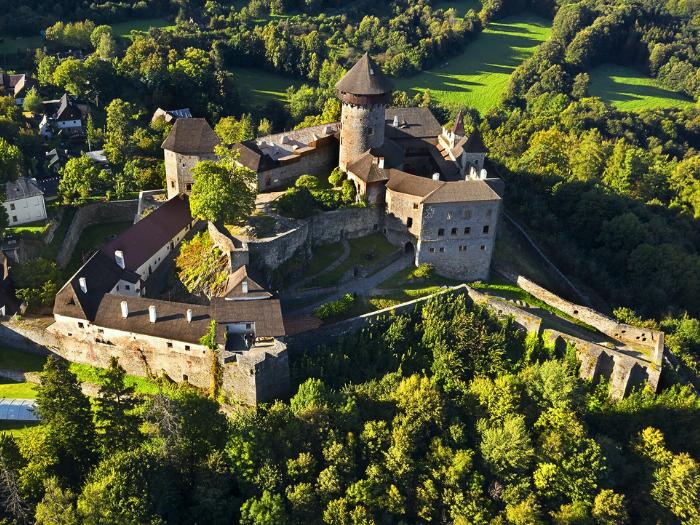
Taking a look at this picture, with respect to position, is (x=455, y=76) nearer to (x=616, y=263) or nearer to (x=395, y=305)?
(x=616, y=263)

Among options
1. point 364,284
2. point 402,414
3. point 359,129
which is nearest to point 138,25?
point 359,129

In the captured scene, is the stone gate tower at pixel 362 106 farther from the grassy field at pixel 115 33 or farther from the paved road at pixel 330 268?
the grassy field at pixel 115 33

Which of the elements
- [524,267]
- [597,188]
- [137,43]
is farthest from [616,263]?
[137,43]

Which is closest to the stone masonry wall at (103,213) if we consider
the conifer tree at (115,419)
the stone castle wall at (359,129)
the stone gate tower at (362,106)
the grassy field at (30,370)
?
the grassy field at (30,370)

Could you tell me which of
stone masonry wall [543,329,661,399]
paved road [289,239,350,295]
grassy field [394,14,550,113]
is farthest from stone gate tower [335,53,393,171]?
grassy field [394,14,550,113]

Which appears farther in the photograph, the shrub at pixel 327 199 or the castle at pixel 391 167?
the shrub at pixel 327 199
